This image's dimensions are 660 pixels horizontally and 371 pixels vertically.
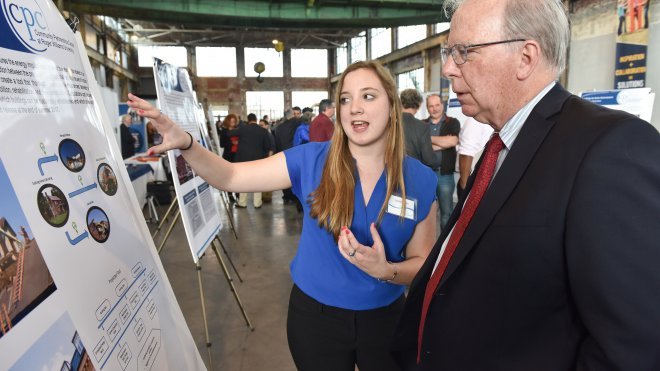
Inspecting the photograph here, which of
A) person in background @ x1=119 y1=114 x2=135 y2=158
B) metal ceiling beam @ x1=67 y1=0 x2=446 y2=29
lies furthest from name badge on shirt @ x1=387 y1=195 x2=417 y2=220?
person in background @ x1=119 y1=114 x2=135 y2=158

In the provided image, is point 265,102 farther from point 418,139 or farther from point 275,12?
point 418,139

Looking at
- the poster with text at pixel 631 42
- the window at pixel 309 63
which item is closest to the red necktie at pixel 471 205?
the poster with text at pixel 631 42

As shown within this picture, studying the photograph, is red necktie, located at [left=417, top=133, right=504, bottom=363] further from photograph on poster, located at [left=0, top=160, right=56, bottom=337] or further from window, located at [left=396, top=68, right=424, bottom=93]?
window, located at [left=396, top=68, right=424, bottom=93]

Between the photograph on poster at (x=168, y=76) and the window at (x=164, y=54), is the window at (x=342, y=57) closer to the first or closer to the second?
the window at (x=164, y=54)

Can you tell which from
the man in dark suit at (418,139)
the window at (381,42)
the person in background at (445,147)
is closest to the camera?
the man in dark suit at (418,139)

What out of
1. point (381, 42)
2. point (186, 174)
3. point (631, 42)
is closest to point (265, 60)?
point (381, 42)

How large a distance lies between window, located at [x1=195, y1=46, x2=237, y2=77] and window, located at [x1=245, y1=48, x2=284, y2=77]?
0.69 m

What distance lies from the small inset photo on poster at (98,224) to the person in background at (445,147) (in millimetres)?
3439

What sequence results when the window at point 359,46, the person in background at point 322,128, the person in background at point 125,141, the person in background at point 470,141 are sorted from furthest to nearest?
the window at point 359,46 < the person in background at point 125,141 < the person in background at point 322,128 < the person in background at point 470,141

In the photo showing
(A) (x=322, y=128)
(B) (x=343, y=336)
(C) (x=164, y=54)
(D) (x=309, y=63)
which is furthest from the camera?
(D) (x=309, y=63)

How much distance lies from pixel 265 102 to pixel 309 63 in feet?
10.1

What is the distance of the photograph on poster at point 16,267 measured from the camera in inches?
28.0

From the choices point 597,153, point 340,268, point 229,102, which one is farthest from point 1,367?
point 229,102

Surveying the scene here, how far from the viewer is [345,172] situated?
1.35 metres
